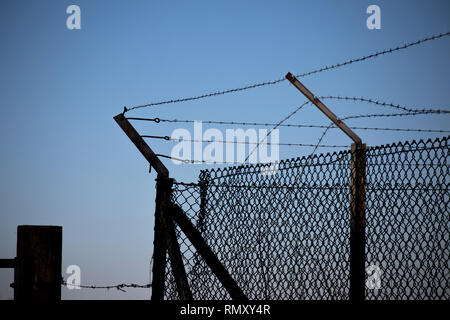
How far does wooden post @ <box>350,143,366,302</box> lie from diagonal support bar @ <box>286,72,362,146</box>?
0.17 m

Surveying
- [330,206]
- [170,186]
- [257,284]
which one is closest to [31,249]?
[170,186]

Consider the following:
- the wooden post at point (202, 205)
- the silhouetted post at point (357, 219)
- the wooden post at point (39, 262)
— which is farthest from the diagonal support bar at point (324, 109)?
the wooden post at point (39, 262)

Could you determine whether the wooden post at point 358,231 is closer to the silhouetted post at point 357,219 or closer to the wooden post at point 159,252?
the silhouetted post at point 357,219

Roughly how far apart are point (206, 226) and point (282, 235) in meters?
0.81

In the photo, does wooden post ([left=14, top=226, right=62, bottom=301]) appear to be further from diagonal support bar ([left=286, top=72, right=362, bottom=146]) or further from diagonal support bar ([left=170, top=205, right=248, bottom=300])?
diagonal support bar ([left=286, top=72, right=362, bottom=146])

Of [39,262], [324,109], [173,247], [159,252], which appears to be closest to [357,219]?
[324,109]

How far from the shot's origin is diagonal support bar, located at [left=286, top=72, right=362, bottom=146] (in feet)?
15.0

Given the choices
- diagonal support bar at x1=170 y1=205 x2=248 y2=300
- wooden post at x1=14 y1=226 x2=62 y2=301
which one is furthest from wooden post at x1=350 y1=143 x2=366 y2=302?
wooden post at x1=14 y1=226 x2=62 y2=301

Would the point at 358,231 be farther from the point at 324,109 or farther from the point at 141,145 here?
the point at 141,145

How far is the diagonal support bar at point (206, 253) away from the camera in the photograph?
183 inches

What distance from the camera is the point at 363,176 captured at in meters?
4.46

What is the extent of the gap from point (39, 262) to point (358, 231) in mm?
2172
